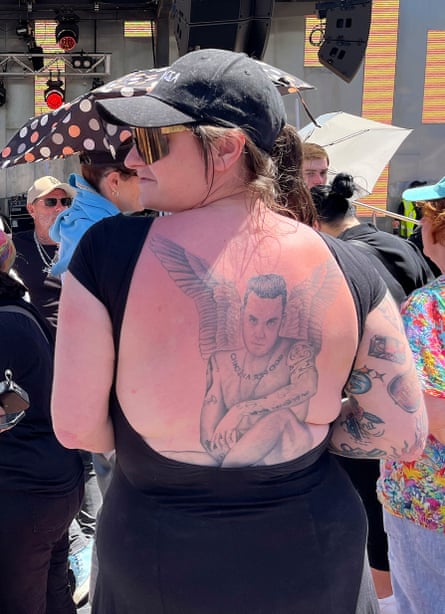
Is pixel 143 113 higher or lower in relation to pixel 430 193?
higher

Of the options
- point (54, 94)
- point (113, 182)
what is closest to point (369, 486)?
point (113, 182)

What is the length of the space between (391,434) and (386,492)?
0.75 meters

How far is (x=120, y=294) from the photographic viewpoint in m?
1.30

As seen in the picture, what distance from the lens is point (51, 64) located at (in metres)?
11.3

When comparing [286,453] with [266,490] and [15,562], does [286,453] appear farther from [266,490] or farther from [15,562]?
[15,562]

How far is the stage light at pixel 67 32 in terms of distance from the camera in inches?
401

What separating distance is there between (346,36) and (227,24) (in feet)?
7.65

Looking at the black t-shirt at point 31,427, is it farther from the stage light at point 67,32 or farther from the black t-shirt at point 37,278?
the stage light at point 67,32

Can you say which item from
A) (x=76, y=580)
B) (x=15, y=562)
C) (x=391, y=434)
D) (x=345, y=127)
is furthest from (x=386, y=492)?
(x=345, y=127)

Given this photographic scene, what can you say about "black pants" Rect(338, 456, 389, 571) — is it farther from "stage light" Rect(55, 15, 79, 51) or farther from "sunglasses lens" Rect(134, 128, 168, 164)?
"stage light" Rect(55, 15, 79, 51)

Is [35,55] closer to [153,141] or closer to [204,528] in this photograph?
[153,141]

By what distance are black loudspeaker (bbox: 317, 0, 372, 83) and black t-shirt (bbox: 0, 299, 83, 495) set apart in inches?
240

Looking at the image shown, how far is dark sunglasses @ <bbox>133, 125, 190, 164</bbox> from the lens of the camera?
1.33m

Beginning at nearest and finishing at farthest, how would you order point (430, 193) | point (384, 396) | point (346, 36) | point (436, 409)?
1. point (384, 396)
2. point (436, 409)
3. point (430, 193)
4. point (346, 36)
